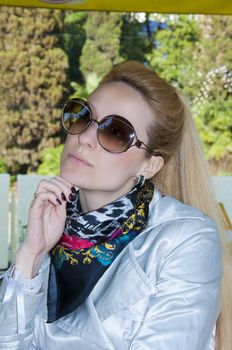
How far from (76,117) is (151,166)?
0.87ft

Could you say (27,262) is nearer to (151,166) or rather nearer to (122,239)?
(122,239)

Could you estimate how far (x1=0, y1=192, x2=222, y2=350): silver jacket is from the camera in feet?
5.11

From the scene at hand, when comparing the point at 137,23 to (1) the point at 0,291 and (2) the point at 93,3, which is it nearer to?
(2) the point at 93,3

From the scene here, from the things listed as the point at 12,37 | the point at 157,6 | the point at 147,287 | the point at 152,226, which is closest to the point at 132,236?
the point at 152,226

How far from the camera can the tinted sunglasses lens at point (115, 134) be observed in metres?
1.71

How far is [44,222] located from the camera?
1.85 meters

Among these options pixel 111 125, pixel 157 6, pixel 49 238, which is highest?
pixel 157 6

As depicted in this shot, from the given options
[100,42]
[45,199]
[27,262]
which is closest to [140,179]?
[45,199]

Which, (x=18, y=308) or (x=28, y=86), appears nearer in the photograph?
(x=18, y=308)

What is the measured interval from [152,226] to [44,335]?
1.36 ft

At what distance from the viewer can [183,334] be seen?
154cm

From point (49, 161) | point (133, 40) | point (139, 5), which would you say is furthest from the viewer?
point (133, 40)

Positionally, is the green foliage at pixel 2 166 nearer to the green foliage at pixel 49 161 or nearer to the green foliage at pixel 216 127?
the green foliage at pixel 49 161

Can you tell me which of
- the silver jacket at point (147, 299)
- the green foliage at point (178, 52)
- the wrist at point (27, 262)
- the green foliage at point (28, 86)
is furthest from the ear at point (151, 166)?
the green foliage at point (178, 52)
